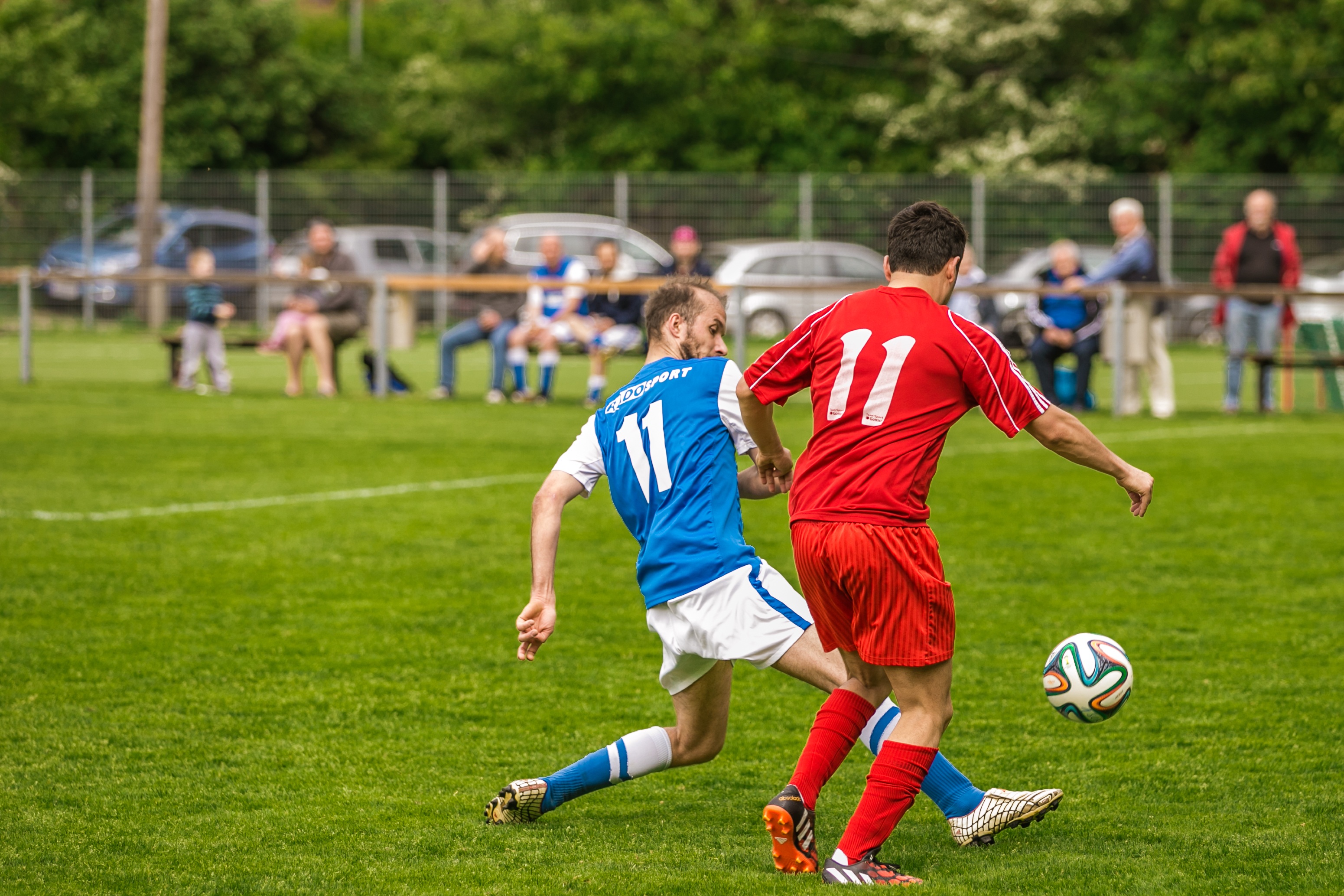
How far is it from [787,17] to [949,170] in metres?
6.85

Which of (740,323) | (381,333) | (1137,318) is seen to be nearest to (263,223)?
(381,333)

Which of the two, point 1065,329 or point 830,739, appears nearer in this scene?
point 830,739

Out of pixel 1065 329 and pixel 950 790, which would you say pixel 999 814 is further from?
pixel 1065 329

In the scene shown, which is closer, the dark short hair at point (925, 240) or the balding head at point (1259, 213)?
the dark short hair at point (925, 240)

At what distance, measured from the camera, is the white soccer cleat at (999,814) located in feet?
13.8

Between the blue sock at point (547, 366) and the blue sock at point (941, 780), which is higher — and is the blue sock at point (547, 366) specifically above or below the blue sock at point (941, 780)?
above

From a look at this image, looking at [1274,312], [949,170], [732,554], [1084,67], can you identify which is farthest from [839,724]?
[1084,67]

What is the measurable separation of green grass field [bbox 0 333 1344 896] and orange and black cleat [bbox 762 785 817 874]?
6 centimetres

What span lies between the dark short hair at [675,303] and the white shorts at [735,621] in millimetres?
712

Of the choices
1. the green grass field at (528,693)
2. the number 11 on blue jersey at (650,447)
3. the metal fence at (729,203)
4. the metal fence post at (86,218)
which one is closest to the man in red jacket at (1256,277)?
the green grass field at (528,693)

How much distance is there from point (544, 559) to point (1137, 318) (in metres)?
11.6

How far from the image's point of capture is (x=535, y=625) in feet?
13.1

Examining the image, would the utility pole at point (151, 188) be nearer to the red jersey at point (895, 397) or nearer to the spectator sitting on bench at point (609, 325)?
the spectator sitting on bench at point (609, 325)

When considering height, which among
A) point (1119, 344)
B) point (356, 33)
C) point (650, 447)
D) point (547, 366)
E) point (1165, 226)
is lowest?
point (650, 447)
